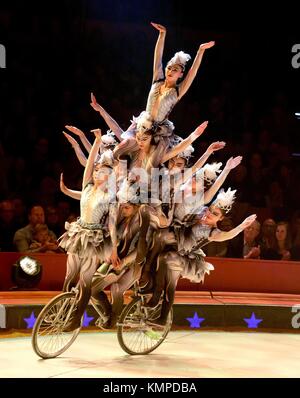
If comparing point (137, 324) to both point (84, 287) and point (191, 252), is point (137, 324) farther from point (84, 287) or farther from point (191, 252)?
point (191, 252)

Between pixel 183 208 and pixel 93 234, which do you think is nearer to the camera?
pixel 93 234

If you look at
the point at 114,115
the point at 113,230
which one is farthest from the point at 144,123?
the point at 114,115

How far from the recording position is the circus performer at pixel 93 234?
473cm

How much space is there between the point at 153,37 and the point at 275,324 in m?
4.67

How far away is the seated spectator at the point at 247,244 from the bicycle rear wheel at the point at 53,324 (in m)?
3.31

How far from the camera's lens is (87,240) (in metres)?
4.70

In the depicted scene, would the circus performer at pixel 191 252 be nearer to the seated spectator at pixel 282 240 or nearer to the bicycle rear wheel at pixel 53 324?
the bicycle rear wheel at pixel 53 324

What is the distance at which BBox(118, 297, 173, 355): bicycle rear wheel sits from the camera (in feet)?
16.5

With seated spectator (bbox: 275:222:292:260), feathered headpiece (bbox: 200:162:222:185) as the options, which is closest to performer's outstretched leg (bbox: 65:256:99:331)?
feathered headpiece (bbox: 200:162:222:185)

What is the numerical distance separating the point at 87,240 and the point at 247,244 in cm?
348

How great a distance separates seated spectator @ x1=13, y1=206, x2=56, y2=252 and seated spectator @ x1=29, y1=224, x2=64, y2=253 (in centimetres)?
3

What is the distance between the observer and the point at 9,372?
4309 mm

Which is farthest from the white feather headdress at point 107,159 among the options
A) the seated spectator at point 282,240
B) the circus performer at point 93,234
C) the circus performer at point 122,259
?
the seated spectator at point 282,240
